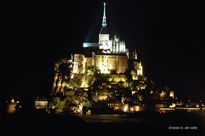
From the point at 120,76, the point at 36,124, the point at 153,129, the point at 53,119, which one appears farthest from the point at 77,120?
the point at 120,76

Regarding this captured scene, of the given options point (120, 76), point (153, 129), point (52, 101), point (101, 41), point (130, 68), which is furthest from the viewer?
point (101, 41)

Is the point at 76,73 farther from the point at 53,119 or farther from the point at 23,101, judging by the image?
the point at 53,119

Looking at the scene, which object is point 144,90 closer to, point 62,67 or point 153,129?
point 62,67

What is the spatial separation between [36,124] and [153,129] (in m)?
12.6

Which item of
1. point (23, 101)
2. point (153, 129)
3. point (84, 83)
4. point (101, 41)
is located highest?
point (101, 41)

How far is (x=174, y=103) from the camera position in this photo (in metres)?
74.0

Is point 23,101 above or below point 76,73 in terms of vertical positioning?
below

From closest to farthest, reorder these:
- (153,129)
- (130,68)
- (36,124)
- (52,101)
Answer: (36,124) < (153,129) < (52,101) < (130,68)

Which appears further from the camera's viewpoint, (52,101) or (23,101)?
(52,101)

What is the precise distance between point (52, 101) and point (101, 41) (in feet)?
105

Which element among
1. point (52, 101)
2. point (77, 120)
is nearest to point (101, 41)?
point (52, 101)

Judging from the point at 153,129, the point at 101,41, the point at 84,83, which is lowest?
the point at 153,129

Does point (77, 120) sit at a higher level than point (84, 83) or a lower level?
lower

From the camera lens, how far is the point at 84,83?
254 ft
